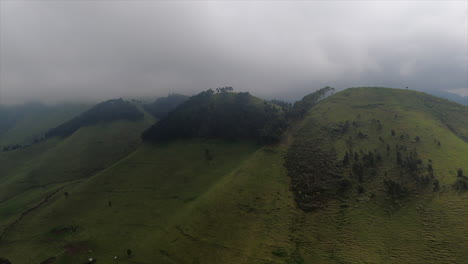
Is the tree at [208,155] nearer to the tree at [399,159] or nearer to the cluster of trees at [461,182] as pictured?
the tree at [399,159]

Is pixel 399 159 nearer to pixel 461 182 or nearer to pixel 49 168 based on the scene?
pixel 461 182

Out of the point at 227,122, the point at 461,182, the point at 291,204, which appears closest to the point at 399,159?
the point at 461,182

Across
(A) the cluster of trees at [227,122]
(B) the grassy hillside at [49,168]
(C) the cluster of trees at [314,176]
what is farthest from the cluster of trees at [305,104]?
(B) the grassy hillside at [49,168]

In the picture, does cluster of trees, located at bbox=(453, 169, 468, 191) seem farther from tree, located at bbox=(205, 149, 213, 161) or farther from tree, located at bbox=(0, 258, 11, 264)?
tree, located at bbox=(0, 258, 11, 264)

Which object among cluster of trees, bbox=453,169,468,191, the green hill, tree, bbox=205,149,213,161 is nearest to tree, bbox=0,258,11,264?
the green hill

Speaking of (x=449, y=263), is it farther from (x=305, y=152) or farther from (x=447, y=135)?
(x=447, y=135)
